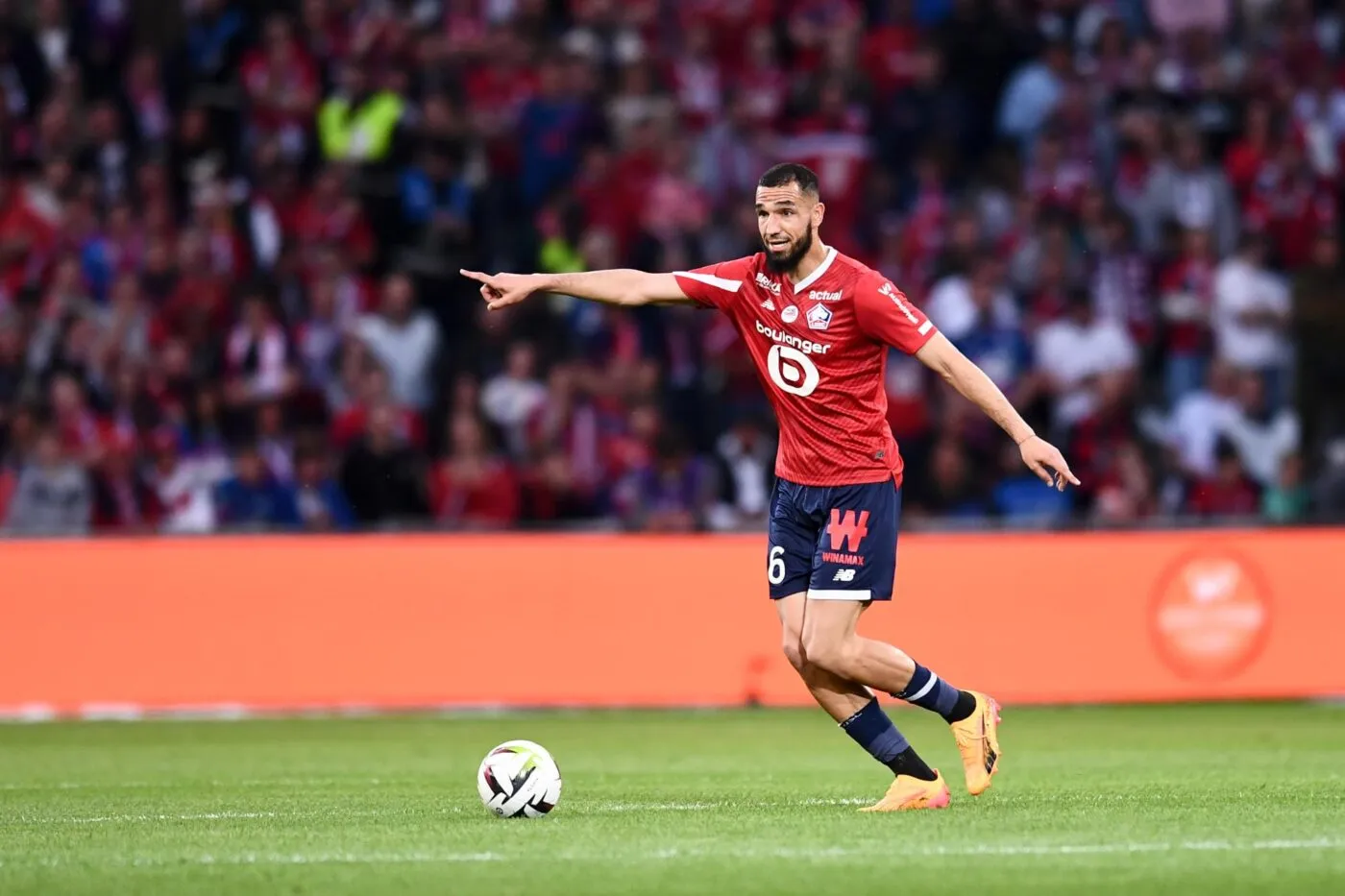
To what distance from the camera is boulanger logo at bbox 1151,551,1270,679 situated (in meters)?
15.6

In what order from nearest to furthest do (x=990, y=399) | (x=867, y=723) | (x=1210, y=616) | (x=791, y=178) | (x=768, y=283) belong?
(x=990, y=399) → (x=791, y=178) → (x=867, y=723) → (x=768, y=283) → (x=1210, y=616)

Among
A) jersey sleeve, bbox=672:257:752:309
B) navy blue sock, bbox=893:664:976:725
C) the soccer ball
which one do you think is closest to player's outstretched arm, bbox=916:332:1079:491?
jersey sleeve, bbox=672:257:752:309

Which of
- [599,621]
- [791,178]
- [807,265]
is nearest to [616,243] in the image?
[599,621]

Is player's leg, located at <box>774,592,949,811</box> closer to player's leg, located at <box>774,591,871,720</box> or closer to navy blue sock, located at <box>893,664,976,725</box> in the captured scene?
player's leg, located at <box>774,591,871,720</box>

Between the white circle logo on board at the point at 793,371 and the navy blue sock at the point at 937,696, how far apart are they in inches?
47.9

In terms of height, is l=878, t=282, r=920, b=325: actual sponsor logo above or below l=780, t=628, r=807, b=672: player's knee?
above

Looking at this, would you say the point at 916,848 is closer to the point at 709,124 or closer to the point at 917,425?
the point at 917,425

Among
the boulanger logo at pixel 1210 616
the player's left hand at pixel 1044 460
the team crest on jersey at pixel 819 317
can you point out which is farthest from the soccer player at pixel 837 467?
the boulanger logo at pixel 1210 616

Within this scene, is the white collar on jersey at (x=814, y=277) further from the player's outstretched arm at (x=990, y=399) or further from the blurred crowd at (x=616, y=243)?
the blurred crowd at (x=616, y=243)

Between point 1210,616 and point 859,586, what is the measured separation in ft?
24.7

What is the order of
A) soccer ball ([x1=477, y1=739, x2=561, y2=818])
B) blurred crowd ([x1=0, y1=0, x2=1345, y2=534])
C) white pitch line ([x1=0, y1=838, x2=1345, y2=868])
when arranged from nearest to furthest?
white pitch line ([x1=0, y1=838, x2=1345, y2=868]) → soccer ball ([x1=477, y1=739, x2=561, y2=818]) → blurred crowd ([x1=0, y1=0, x2=1345, y2=534])

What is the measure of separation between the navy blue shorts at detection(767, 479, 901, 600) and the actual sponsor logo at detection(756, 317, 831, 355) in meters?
0.56

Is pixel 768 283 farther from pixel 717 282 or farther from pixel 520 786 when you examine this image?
pixel 520 786

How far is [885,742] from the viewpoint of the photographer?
890cm
